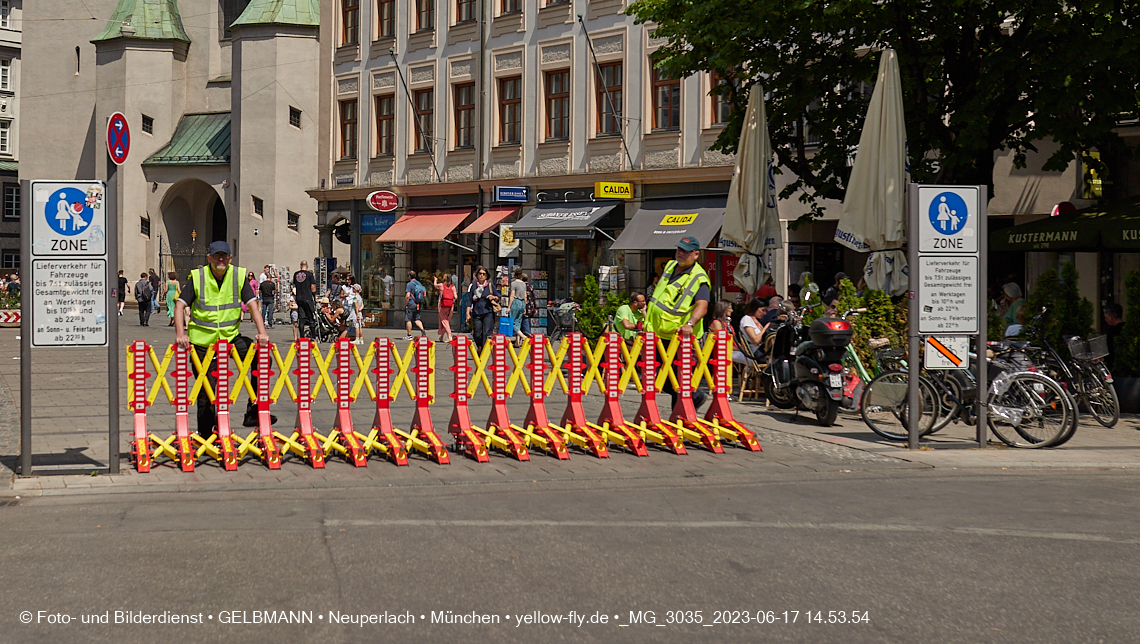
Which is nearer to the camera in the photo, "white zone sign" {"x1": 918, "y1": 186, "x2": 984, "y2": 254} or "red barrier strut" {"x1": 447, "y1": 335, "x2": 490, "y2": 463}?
"red barrier strut" {"x1": 447, "y1": 335, "x2": 490, "y2": 463}

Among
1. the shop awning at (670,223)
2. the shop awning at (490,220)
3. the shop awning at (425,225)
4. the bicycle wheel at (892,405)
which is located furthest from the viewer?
the shop awning at (425,225)

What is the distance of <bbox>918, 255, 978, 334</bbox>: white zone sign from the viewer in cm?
1063

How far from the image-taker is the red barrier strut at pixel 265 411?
359 inches

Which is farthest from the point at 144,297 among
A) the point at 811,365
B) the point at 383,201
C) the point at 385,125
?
the point at 811,365

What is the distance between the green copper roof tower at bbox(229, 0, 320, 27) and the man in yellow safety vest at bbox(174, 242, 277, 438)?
124ft

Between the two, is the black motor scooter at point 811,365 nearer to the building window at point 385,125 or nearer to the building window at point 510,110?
the building window at point 510,110

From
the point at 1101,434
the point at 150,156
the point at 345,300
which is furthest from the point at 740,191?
the point at 150,156

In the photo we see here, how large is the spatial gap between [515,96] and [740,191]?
18.8 metres

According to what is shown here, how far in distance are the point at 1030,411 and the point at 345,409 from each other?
230 inches

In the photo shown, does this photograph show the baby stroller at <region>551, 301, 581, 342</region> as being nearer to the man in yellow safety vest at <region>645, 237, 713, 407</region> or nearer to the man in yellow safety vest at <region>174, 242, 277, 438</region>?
the man in yellow safety vest at <region>645, 237, 713, 407</region>

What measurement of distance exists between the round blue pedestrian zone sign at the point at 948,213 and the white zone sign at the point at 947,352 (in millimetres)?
916

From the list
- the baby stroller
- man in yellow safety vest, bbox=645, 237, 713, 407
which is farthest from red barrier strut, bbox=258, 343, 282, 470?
the baby stroller

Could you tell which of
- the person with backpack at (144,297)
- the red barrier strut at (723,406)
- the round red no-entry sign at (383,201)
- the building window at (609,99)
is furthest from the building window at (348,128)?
the red barrier strut at (723,406)

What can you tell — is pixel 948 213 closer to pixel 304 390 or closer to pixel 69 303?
pixel 304 390
